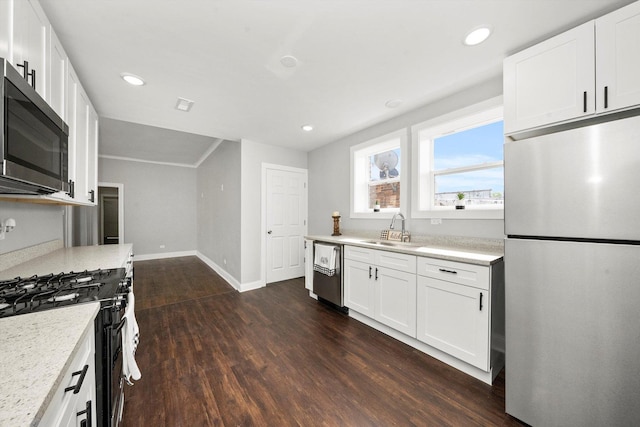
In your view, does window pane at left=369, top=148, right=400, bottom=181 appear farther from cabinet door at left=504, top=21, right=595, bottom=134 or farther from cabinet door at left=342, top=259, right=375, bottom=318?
cabinet door at left=504, top=21, right=595, bottom=134

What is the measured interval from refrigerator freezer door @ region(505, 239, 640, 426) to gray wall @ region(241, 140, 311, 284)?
3414 mm

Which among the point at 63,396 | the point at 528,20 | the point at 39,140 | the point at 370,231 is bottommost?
the point at 63,396

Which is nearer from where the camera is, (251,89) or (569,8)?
(569,8)

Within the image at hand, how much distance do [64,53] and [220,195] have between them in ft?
11.4

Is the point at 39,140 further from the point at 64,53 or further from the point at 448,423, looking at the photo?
the point at 448,423

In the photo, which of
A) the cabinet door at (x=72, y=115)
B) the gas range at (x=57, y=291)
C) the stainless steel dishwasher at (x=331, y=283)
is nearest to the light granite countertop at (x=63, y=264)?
the gas range at (x=57, y=291)

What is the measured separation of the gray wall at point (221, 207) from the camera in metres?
4.28

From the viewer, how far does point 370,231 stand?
11.6 ft

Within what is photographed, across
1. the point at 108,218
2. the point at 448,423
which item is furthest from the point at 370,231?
the point at 108,218

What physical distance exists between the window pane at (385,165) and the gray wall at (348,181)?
305 mm

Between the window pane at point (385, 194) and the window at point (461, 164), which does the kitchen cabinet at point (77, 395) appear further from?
the window pane at point (385, 194)

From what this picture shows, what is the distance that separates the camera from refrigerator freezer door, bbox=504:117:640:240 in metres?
1.25

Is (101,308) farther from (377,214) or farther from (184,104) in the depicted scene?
(377,214)

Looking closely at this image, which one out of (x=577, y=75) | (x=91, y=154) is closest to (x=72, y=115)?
(x=91, y=154)
